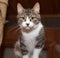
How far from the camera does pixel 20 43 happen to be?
1.10m

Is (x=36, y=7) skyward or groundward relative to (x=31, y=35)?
skyward

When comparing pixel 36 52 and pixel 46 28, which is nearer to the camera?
pixel 36 52

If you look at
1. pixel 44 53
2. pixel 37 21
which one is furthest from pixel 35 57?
pixel 44 53

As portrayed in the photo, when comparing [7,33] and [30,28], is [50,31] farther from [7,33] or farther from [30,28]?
[30,28]

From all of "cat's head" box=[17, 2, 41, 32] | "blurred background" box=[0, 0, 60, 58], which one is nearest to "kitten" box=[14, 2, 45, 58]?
"cat's head" box=[17, 2, 41, 32]

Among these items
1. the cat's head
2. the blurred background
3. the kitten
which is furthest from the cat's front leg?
the blurred background

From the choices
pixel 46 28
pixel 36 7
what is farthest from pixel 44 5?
pixel 36 7

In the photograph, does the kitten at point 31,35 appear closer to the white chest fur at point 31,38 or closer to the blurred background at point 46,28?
the white chest fur at point 31,38

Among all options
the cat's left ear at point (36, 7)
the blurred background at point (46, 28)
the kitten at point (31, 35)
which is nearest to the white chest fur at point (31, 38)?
the kitten at point (31, 35)

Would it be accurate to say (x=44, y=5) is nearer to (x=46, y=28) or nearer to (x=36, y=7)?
(x=46, y=28)

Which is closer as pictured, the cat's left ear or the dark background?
the cat's left ear

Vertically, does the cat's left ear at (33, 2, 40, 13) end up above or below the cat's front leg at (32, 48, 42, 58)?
above

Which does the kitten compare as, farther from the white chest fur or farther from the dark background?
the dark background

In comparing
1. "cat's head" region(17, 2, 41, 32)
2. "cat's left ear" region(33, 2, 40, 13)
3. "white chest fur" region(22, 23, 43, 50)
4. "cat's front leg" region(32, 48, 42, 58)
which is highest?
"cat's left ear" region(33, 2, 40, 13)
